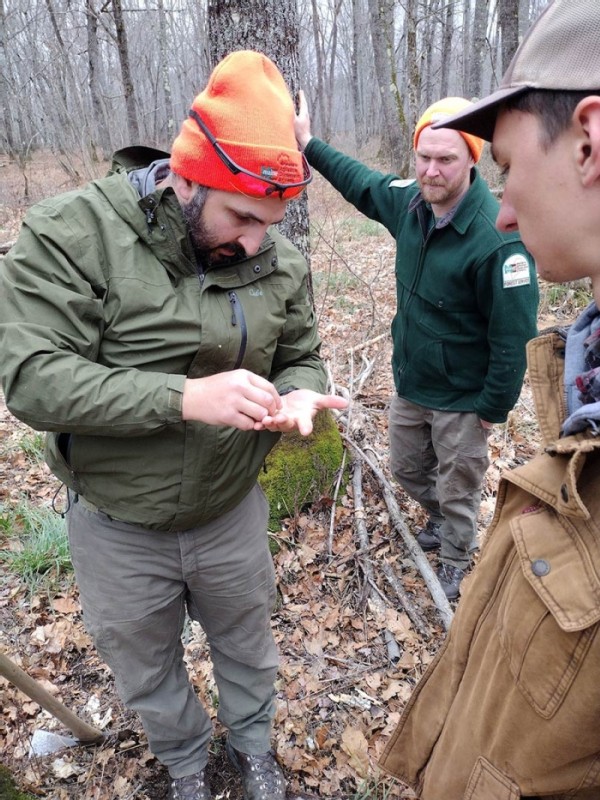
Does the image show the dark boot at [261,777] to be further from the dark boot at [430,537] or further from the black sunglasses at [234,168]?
the black sunglasses at [234,168]

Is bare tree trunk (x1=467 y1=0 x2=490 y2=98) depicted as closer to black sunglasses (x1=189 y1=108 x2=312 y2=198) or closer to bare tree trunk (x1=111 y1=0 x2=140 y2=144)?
bare tree trunk (x1=111 y1=0 x2=140 y2=144)

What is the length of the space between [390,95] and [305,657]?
684 inches

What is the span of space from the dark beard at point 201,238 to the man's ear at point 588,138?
1.10 m

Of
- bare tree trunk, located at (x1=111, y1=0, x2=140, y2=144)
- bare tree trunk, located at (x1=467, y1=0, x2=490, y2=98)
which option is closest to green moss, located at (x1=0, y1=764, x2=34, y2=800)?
bare tree trunk, located at (x1=111, y1=0, x2=140, y2=144)

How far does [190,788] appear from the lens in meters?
2.26

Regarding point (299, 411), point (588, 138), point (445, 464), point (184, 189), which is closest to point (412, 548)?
point (445, 464)

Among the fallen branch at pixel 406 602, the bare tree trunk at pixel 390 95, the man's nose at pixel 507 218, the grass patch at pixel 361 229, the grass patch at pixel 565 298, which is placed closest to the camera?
the man's nose at pixel 507 218

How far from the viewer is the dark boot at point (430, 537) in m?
3.74

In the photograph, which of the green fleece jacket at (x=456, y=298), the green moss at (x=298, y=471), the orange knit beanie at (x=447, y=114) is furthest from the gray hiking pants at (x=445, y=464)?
the orange knit beanie at (x=447, y=114)

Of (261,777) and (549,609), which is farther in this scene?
(261,777)

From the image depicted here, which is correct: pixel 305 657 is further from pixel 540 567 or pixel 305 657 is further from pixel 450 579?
A: pixel 540 567

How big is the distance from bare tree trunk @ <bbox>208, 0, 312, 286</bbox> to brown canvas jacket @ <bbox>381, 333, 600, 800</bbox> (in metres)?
2.72

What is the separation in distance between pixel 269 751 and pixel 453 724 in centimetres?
138

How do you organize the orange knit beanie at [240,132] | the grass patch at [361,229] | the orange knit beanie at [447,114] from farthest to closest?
the grass patch at [361,229], the orange knit beanie at [447,114], the orange knit beanie at [240,132]
